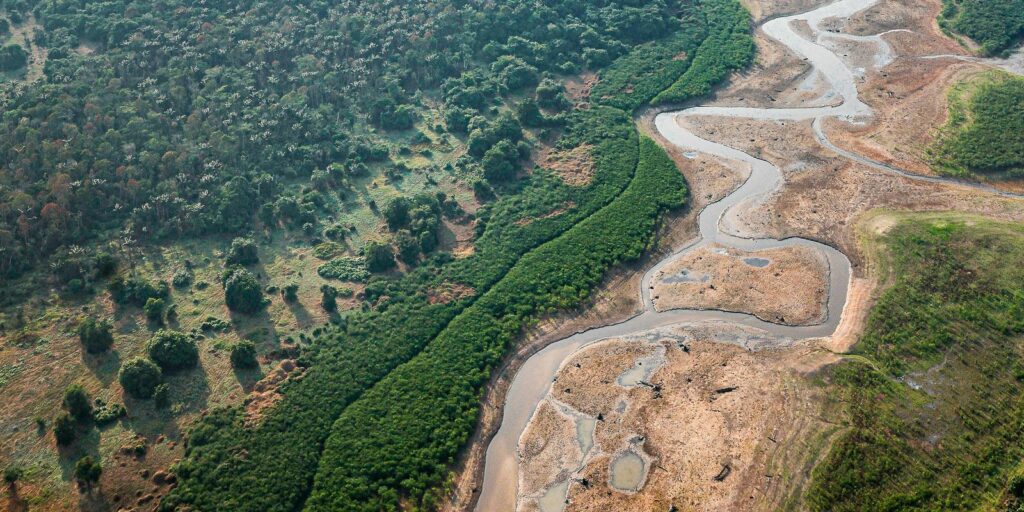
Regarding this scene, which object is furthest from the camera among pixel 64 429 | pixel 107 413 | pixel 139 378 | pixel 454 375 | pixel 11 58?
pixel 11 58

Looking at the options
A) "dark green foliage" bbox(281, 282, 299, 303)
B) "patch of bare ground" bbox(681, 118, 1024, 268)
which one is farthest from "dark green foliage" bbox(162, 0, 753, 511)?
"patch of bare ground" bbox(681, 118, 1024, 268)

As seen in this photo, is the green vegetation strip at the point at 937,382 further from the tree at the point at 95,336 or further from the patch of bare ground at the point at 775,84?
the tree at the point at 95,336

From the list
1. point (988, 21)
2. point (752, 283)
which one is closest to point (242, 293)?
point (752, 283)

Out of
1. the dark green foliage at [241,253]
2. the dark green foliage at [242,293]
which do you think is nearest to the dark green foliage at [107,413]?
the dark green foliage at [242,293]

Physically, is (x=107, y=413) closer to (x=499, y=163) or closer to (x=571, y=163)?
(x=499, y=163)

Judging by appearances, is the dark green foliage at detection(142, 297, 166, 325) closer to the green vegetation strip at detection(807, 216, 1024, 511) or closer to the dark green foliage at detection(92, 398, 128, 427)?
the dark green foliage at detection(92, 398, 128, 427)

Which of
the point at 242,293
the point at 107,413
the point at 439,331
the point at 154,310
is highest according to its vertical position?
the point at 154,310

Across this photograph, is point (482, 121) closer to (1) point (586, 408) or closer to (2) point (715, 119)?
(2) point (715, 119)

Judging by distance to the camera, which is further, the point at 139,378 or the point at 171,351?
the point at 171,351
